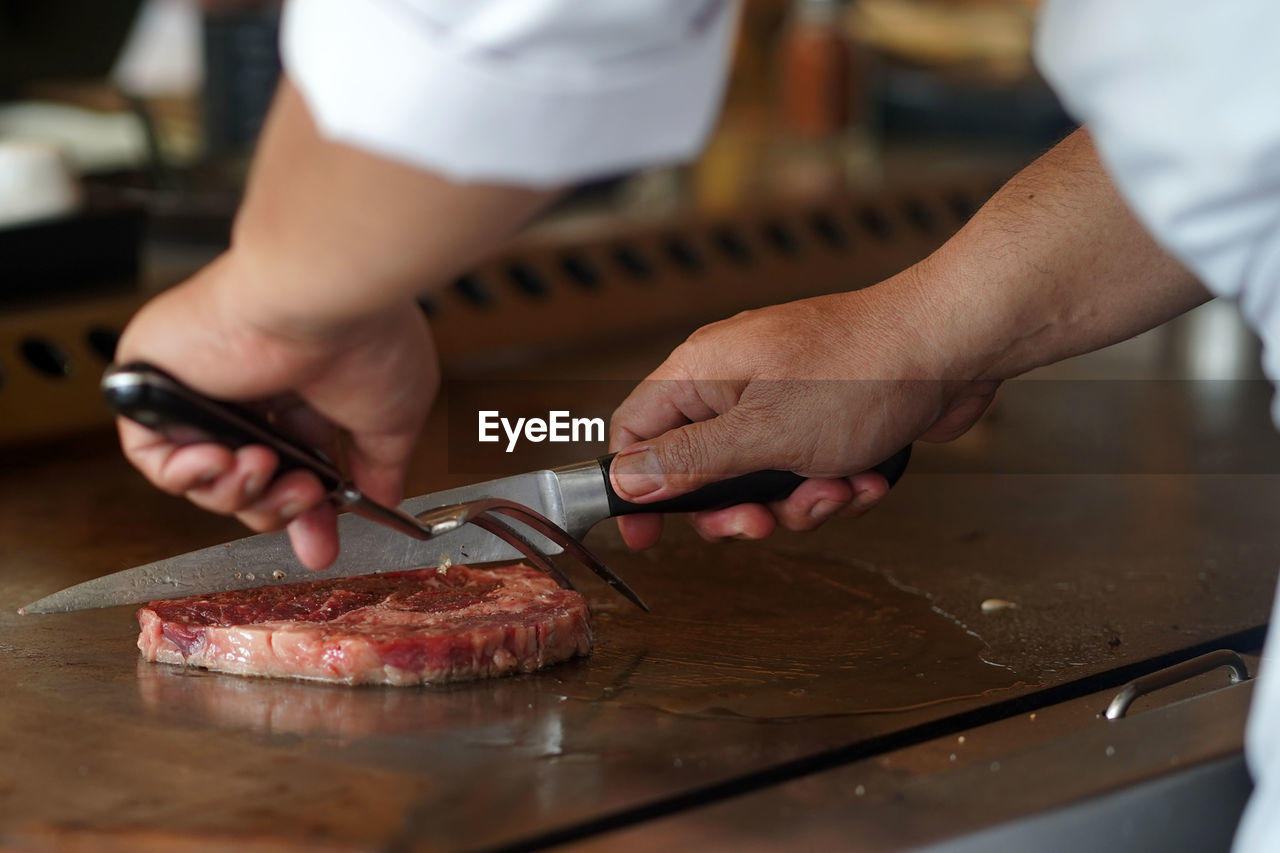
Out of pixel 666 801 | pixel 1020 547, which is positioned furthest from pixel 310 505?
pixel 1020 547

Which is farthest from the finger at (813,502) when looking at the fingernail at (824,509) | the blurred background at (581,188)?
the blurred background at (581,188)

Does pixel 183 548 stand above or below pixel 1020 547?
below

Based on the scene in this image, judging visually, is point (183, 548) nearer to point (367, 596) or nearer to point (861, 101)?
point (367, 596)

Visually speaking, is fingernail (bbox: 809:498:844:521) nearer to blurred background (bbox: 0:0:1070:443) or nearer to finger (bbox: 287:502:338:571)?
finger (bbox: 287:502:338:571)

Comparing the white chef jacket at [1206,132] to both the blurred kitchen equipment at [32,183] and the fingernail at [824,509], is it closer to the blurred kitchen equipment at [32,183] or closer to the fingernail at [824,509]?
the fingernail at [824,509]

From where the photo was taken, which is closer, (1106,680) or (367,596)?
(1106,680)

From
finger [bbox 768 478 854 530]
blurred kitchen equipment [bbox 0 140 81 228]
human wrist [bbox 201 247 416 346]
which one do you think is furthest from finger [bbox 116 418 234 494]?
blurred kitchen equipment [bbox 0 140 81 228]

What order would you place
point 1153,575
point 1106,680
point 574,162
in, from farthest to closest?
point 1153,575
point 1106,680
point 574,162
